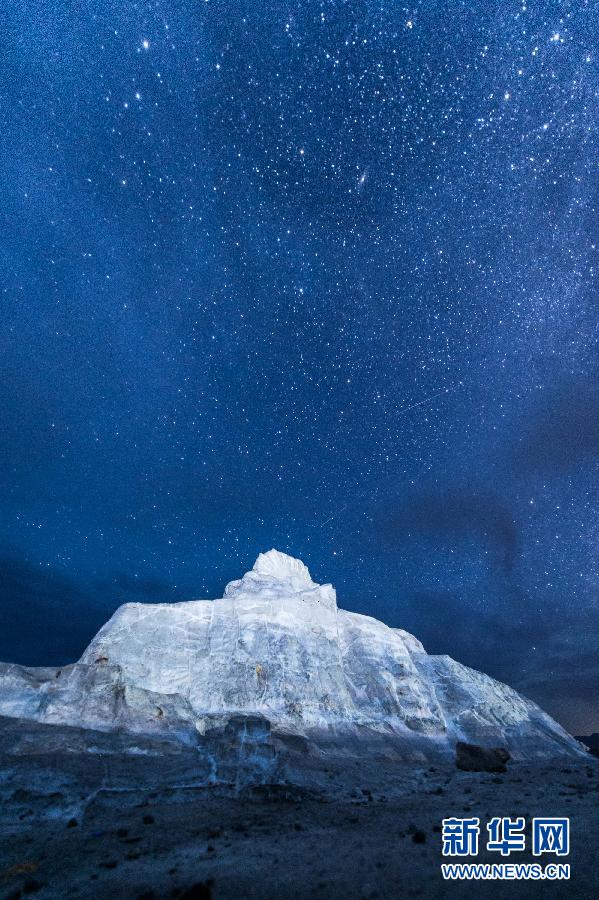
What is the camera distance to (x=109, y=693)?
41.2m

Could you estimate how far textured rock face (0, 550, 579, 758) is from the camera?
40.7m

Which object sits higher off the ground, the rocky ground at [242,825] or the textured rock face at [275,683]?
the textured rock face at [275,683]

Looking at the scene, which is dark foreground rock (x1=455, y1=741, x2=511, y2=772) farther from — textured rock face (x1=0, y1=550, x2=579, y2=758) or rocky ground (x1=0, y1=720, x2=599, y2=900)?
rocky ground (x1=0, y1=720, x2=599, y2=900)

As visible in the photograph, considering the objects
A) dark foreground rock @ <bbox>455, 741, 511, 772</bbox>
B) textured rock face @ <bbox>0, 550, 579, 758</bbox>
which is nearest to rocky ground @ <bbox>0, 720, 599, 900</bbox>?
dark foreground rock @ <bbox>455, 741, 511, 772</bbox>

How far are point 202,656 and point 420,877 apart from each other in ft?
147

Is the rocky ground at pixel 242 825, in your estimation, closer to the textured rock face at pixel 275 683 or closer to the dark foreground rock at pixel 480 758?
the dark foreground rock at pixel 480 758

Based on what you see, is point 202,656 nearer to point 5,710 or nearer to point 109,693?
point 109,693

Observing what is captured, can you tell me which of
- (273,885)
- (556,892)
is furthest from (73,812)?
(556,892)

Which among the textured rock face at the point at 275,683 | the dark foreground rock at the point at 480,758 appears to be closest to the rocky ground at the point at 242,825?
the dark foreground rock at the point at 480,758

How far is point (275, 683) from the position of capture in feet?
169

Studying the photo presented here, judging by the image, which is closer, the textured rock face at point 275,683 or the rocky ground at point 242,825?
the rocky ground at point 242,825

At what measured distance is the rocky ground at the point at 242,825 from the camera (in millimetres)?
15703

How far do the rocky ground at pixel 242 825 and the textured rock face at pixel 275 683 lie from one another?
6.31m

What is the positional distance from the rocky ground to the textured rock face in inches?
249
